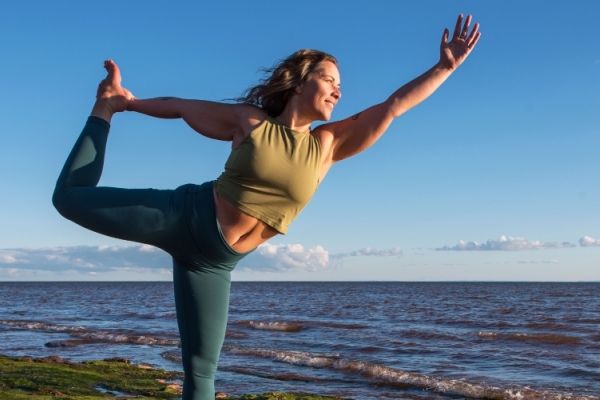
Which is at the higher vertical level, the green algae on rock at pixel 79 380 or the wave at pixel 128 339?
the green algae on rock at pixel 79 380

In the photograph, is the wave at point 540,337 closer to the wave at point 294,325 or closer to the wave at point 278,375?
the wave at point 294,325

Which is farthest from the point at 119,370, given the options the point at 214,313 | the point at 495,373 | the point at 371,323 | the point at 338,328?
the point at 371,323

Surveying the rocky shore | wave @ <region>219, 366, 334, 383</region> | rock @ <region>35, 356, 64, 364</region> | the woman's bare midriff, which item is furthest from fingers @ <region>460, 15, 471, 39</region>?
rock @ <region>35, 356, 64, 364</region>

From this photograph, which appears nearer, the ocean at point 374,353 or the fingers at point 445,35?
the fingers at point 445,35

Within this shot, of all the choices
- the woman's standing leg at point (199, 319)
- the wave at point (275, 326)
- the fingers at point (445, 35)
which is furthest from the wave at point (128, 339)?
the fingers at point (445, 35)

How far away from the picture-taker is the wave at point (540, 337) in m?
19.5

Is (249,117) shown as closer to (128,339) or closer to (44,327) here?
(128,339)

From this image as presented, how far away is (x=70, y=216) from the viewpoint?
2.88m

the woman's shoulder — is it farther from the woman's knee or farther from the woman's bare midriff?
the woman's knee

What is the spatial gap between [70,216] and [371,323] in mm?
23569

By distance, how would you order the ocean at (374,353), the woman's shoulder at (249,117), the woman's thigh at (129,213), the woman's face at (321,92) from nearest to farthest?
1. the woman's thigh at (129,213)
2. the woman's shoulder at (249,117)
3. the woman's face at (321,92)
4. the ocean at (374,353)

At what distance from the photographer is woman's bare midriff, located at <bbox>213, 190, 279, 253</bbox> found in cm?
293

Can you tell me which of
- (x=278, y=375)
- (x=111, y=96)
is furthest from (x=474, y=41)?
(x=278, y=375)

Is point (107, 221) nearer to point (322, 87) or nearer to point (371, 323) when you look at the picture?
point (322, 87)
